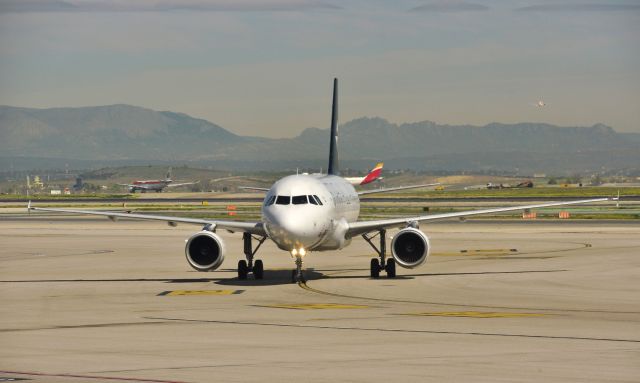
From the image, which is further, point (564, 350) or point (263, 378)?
point (564, 350)

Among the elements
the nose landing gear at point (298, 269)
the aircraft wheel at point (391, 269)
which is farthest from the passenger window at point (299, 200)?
the aircraft wheel at point (391, 269)

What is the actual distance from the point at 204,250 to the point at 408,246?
25.0ft

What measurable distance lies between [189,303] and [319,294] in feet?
15.2

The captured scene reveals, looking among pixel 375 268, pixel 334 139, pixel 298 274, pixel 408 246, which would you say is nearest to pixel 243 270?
pixel 298 274

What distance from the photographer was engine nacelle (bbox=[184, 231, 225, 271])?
132ft

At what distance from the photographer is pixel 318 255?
2181 inches

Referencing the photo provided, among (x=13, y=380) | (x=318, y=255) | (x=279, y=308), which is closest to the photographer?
(x=13, y=380)

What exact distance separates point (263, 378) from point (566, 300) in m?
16.4

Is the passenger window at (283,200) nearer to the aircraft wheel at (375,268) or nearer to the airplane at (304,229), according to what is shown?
the airplane at (304,229)

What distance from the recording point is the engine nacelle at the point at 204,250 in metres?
40.2

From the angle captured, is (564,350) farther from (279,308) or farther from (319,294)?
(319,294)

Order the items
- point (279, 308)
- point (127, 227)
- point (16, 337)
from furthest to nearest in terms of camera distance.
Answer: point (127, 227), point (279, 308), point (16, 337)

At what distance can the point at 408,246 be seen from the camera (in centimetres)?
4075

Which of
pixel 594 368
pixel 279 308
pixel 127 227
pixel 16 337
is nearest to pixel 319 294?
pixel 279 308
